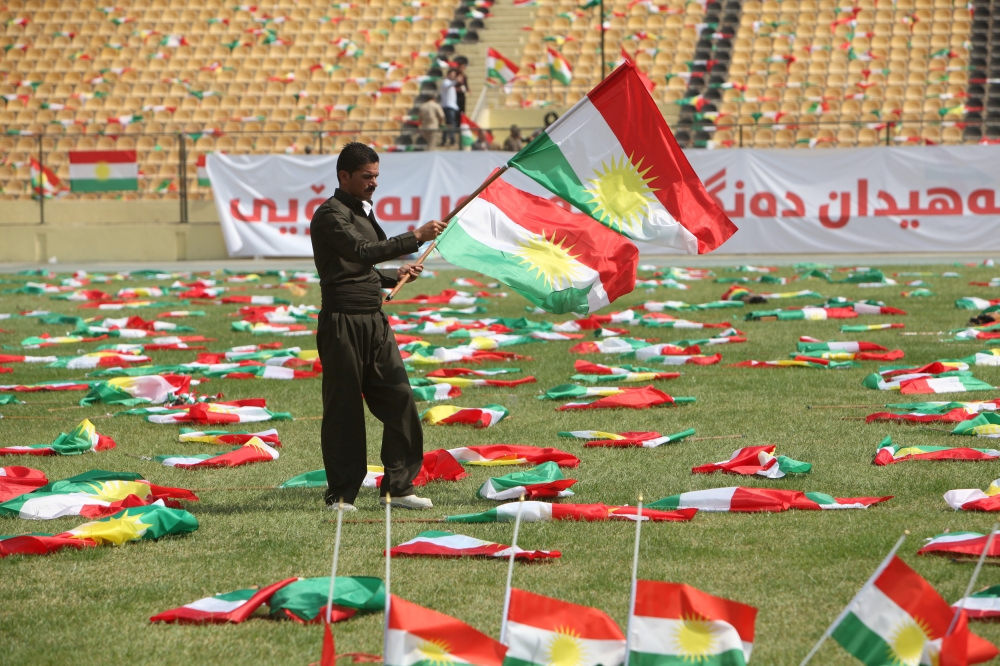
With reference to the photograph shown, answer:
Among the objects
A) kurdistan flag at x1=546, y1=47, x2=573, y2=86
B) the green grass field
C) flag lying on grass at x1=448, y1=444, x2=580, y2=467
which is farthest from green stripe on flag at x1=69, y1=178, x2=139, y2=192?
flag lying on grass at x1=448, y1=444, x2=580, y2=467

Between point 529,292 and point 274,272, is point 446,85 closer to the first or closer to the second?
point 274,272

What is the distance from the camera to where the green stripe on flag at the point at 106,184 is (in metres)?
26.0

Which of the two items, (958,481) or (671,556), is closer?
(671,556)

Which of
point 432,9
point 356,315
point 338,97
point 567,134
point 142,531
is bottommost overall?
point 142,531

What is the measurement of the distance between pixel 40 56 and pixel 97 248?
32.8ft

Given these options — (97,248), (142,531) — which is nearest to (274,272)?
(97,248)

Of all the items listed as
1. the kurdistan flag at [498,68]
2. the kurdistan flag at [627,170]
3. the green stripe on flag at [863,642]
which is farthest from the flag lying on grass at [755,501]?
the kurdistan flag at [498,68]

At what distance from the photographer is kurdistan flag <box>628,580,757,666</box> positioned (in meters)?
3.39

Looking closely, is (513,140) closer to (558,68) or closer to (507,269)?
(558,68)

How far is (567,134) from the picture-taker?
685cm

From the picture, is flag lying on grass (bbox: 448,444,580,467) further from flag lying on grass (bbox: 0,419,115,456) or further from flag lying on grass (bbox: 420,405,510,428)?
flag lying on grass (bbox: 0,419,115,456)

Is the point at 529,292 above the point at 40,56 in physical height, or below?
below

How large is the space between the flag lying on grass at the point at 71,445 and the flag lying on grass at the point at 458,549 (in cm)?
303

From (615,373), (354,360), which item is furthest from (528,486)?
(615,373)
